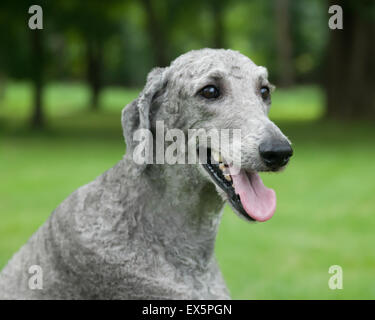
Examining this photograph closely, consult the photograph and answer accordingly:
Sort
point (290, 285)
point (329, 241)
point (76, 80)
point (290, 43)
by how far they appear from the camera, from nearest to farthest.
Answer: point (290, 285) → point (329, 241) → point (290, 43) → point (76, 80)

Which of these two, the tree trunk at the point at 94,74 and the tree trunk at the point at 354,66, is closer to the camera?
the tree trunk at the point at 354,66

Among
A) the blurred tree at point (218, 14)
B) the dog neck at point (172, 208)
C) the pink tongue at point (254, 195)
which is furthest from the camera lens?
the blurred tree at point (218, 14)

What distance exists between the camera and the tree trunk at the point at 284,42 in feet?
140

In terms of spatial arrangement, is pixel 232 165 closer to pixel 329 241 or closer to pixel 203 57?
pixel 203 57

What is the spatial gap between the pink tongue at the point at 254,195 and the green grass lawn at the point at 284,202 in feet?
12.4

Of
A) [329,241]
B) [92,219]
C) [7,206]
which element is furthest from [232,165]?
[7,206]

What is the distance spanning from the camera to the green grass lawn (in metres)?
7.72

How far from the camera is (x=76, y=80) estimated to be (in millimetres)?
54844

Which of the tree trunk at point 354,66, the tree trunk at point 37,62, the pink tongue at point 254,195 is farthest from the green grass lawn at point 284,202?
the pink tongue at point 254,195

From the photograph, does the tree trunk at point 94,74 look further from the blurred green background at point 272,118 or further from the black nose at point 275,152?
the black nose at point 275,152

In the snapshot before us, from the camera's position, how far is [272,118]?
25.5 metres

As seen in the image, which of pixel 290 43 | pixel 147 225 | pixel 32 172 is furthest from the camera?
pixel 290 43
